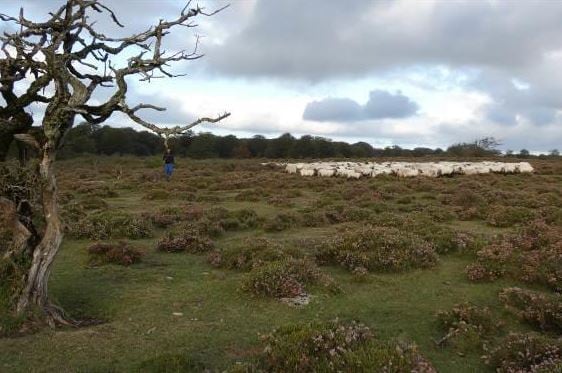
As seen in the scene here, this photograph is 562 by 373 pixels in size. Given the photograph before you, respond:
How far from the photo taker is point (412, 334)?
9.09 m

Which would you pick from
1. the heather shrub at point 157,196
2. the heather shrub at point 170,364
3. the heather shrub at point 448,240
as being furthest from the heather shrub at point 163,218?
the heather shrub at point 170,364

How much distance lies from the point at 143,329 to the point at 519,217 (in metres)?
14.3

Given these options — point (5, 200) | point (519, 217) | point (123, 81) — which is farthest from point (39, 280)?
point (519, 217)

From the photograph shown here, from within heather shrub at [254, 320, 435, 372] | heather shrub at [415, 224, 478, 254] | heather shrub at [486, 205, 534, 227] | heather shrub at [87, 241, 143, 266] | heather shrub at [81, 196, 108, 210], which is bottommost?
heather shrub at [81, 196, 108, 210]

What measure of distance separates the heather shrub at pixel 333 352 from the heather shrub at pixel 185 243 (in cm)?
708

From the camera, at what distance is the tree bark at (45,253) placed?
9.14m

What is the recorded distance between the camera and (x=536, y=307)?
970cm

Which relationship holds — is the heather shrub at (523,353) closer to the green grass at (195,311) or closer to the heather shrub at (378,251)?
the green grass at (195,311)

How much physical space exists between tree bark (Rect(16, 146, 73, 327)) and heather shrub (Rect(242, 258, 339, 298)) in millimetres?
3480

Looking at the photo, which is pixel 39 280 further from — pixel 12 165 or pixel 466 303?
pixel 466 303

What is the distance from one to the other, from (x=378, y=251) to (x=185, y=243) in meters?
5.16

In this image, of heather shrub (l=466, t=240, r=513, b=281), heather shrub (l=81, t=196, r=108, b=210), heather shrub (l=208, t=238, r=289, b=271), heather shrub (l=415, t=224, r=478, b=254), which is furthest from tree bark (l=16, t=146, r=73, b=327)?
heather shrub (l=81, t=196, r=108, b=210)

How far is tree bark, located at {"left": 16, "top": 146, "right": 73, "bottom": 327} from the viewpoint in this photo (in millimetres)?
9141

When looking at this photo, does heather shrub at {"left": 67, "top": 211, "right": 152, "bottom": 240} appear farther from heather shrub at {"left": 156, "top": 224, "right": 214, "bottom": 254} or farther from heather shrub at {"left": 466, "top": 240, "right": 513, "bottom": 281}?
heather shrub at {"left": 466, "top": 240, "right": 513, "bottom": 281}
